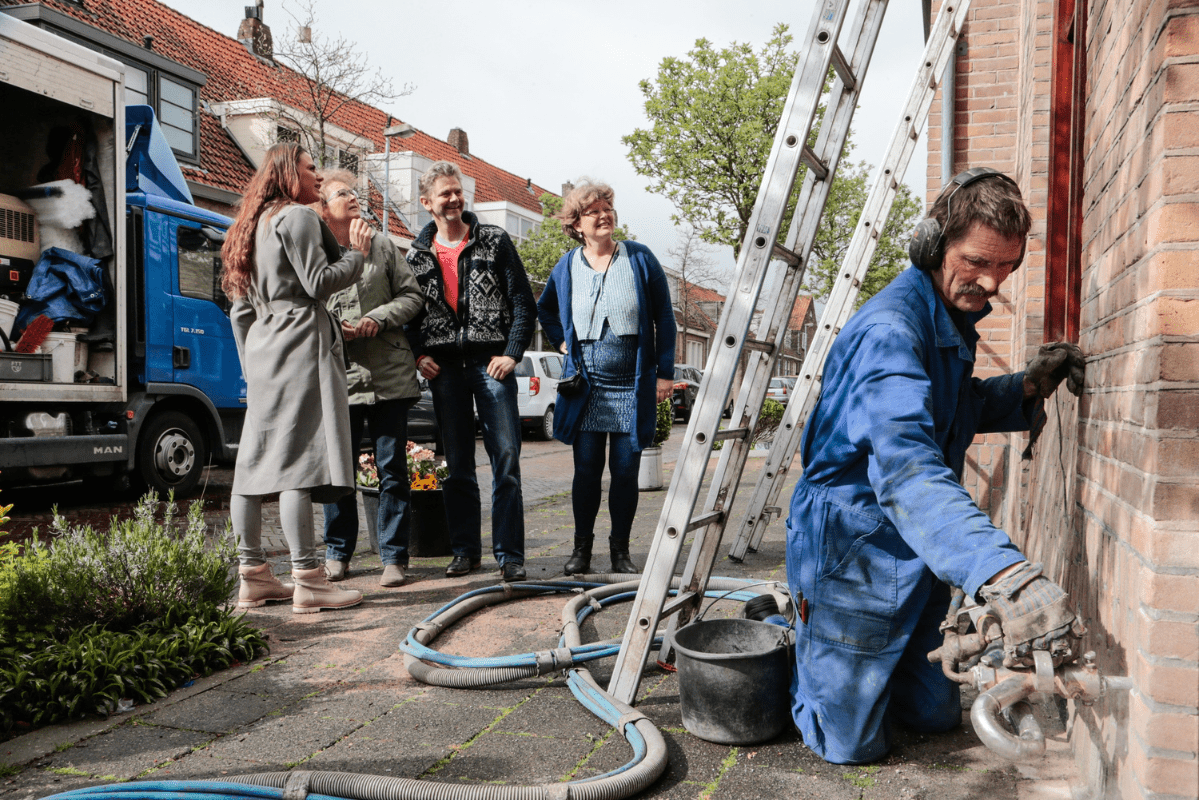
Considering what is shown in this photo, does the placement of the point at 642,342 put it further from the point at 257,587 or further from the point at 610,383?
the point at 257,587

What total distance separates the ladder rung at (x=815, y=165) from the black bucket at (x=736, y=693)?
1599mm

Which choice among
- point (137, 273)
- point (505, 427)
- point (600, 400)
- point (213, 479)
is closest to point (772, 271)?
point (600, 400)

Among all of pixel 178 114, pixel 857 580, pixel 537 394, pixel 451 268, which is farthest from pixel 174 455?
pixel 178 114

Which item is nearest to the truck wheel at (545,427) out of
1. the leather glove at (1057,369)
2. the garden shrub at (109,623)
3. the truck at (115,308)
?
the truck at (115,308)

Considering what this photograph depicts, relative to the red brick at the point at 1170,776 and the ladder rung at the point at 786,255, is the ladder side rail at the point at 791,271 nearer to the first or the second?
the ladder rung at the point at 786,255

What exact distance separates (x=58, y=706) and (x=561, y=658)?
163 cm

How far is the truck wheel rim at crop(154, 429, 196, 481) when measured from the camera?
8562 mm

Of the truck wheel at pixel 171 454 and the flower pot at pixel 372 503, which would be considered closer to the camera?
the flower pot at pixel 372 503

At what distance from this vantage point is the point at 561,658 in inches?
124

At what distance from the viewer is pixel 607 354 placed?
4723mm

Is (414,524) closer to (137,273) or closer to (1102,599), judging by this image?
(1102,599)

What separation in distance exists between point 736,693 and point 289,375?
256cm

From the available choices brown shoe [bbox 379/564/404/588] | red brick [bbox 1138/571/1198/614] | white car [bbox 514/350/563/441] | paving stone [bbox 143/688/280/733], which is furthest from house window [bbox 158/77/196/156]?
red brick [bbox 1138/571/1198/614]

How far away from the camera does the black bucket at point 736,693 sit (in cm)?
262
